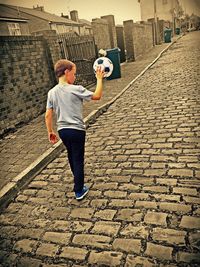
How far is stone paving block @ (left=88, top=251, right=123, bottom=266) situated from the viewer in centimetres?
236

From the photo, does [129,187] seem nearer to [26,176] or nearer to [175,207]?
[175,207]

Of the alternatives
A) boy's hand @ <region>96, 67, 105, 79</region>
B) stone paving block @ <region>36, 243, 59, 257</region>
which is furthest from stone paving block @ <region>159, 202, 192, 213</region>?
boy's hand @ <region>96, 67, 105, 79</region>

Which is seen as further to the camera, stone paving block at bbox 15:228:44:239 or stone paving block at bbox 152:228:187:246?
stone paving block at bbox 15:228:44:239

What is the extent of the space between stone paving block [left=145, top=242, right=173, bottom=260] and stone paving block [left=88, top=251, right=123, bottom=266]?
0.28 m

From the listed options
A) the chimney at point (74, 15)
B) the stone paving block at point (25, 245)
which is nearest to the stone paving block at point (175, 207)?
the stone paving block at point (25, 245)

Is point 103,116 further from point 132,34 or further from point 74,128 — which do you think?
point 132,34

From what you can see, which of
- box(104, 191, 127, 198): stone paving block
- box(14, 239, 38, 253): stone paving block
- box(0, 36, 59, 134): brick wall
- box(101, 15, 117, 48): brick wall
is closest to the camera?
box(14, 239, 38, 253): stone paving block

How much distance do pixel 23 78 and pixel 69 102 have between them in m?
4.51

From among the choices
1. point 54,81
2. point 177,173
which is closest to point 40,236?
point 177,173

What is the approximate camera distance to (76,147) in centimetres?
329

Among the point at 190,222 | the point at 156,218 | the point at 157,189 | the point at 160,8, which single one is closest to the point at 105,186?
the point at 157,189

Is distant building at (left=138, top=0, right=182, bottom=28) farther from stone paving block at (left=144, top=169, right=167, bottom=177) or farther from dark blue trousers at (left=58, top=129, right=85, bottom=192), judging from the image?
dark blue trousers at (left=58, top=129, right=85, bottom=192)

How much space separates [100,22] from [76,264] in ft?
47.1

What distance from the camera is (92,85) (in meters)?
11.4
